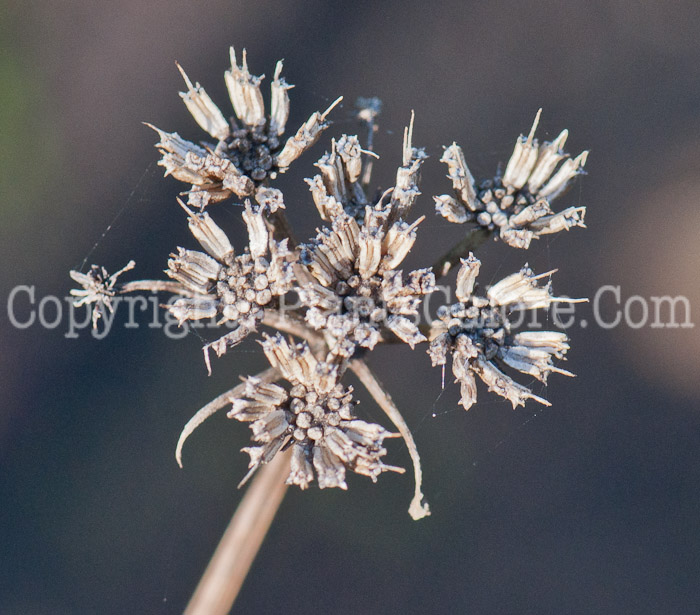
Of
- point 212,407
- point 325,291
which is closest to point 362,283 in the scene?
point 325,291

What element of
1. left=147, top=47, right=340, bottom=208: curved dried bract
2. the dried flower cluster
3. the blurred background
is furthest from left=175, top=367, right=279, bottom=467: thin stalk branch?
the blurred background

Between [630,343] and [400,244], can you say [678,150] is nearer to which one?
[630,343]

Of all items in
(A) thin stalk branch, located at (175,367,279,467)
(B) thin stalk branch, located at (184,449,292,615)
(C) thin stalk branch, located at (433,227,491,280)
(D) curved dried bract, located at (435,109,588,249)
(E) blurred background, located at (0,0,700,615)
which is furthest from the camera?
(E) blurred background, located at (0,0,700,615)

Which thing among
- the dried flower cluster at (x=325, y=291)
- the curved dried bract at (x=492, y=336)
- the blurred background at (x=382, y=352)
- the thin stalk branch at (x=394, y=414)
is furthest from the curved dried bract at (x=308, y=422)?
the blurred background at (x=382, y=352)

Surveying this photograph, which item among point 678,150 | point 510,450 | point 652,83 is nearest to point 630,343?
point 510,450

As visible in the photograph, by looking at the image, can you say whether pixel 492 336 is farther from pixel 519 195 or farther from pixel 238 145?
pixel 238 145

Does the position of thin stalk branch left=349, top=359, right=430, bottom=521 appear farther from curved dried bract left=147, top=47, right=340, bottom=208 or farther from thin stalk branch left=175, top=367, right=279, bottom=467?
curved dried bract left=147, top=47, right=340, bottom=208
